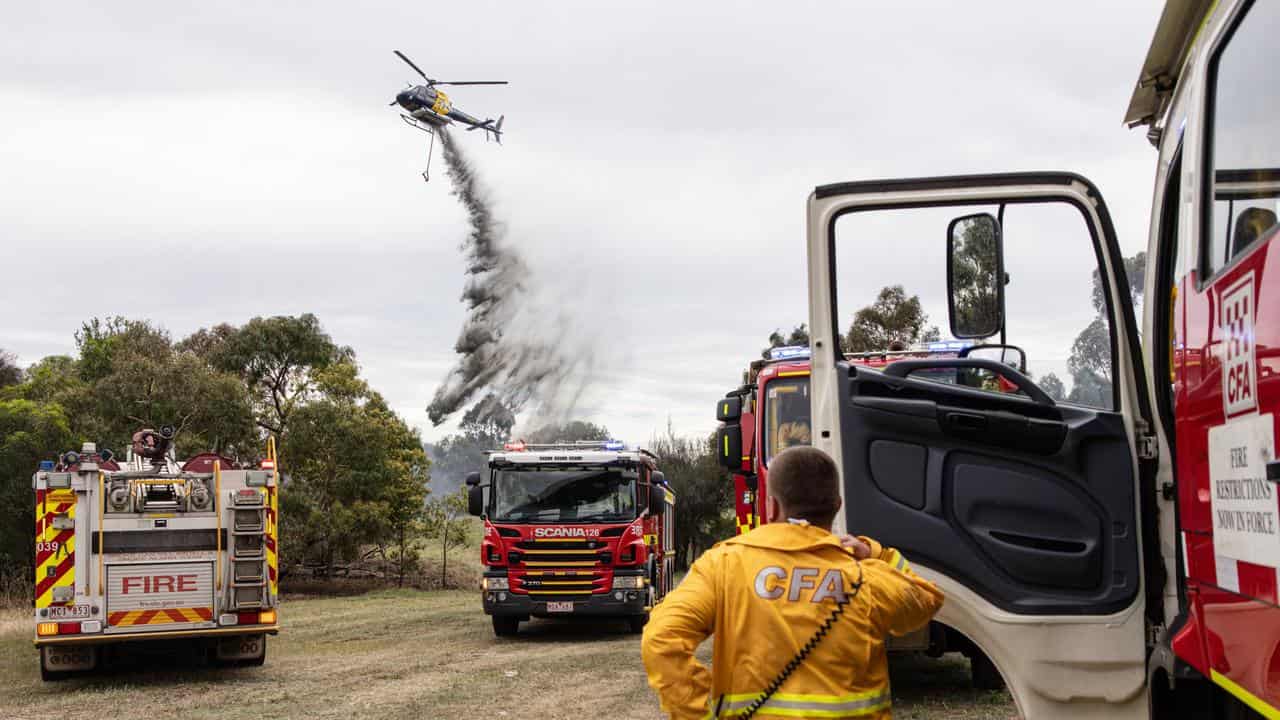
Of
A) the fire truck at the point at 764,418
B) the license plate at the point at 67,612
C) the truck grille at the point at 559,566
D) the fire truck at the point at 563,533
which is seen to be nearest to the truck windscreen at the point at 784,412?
the fire truck at the point at 764,418

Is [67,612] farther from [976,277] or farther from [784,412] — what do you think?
[976,277]

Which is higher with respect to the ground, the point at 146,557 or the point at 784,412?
the point at 784,412

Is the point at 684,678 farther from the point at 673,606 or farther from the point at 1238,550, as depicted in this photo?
the point at 1238,550

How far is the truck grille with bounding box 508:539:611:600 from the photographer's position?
1716 centimetres

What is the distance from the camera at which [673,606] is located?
10.7 feet

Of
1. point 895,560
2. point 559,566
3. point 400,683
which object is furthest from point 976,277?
point 559,566

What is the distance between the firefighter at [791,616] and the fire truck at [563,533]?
1394cm

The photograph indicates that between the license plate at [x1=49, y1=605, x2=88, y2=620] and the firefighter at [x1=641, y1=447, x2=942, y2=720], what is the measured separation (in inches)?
420

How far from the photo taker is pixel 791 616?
3.27 metres

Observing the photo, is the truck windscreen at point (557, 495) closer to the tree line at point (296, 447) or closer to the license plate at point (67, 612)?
the license plate at point (67, 612)

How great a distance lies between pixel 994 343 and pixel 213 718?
8692mm

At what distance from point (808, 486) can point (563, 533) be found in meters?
14.0

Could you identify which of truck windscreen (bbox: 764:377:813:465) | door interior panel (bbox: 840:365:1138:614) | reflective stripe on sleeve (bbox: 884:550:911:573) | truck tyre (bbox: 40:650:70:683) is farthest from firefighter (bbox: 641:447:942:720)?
truck tyre (bbox: 40:650:70:683)

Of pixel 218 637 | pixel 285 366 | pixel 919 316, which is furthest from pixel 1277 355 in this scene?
pixel 285 366
